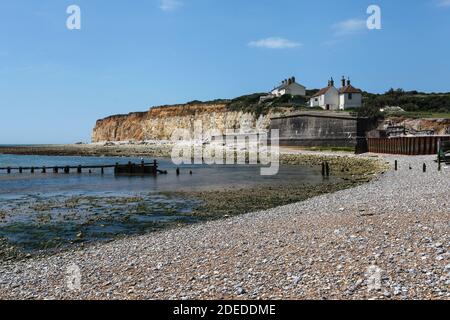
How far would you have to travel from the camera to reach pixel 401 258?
8.66 m

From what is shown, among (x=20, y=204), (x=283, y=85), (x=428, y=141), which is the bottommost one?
(x=20, y=204)

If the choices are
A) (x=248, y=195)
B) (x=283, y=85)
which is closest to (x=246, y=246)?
(x=248, y=195)

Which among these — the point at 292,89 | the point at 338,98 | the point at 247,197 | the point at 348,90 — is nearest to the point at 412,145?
the point at 247,197

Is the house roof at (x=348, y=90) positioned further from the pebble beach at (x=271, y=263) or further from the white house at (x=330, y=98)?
the pebble beach at (x=271, y=263)

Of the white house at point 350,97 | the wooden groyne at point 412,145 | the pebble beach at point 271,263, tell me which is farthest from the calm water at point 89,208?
the white house at point 350,97

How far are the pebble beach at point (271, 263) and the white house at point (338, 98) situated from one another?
64494 millimetres

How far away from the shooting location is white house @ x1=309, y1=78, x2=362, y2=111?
7619 centimetres

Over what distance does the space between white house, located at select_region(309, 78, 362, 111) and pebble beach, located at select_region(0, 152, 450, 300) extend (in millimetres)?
64494

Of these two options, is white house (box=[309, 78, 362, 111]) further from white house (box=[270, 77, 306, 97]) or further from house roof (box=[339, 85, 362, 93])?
white house (box=[270, 77, 306, 97])

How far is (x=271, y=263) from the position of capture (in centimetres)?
929

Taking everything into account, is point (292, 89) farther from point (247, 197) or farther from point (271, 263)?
point (271, 263)

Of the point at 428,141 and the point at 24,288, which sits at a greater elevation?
the point at 428,141

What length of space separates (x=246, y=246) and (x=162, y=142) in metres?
107

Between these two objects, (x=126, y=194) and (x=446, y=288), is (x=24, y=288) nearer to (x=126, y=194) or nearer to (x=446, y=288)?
(x=446, y=288)
